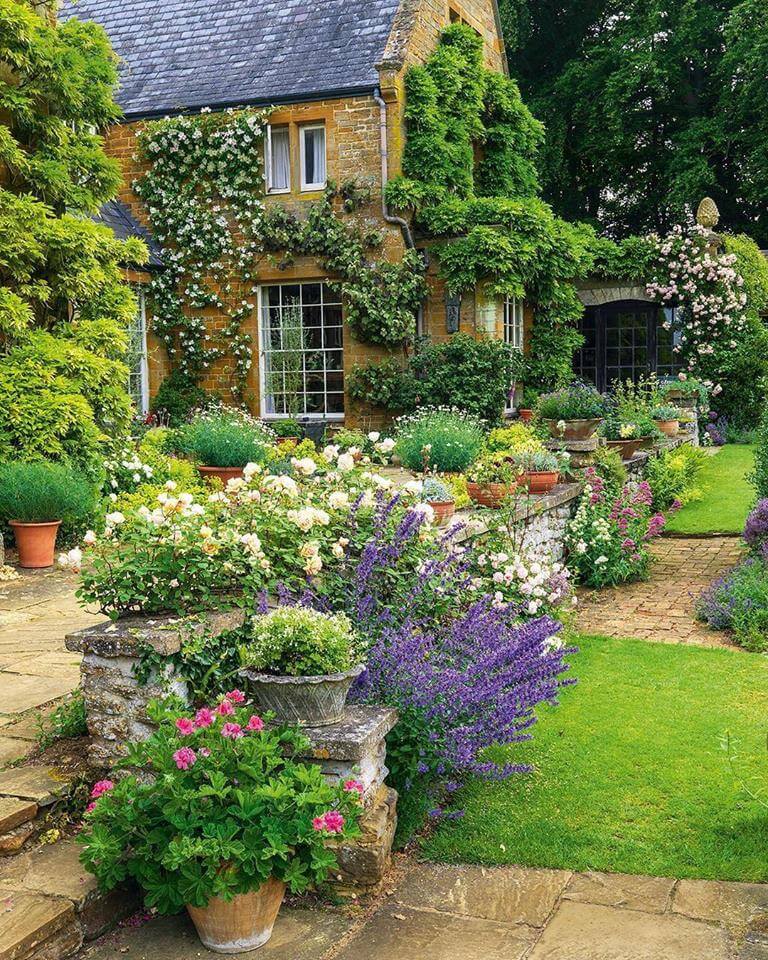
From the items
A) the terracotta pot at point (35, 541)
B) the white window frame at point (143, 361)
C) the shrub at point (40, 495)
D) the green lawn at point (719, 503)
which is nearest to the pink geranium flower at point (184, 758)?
the terracotta pot at point (35, 541)

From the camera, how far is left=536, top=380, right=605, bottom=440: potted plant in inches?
414

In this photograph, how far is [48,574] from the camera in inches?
303

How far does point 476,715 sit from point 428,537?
1045 mm

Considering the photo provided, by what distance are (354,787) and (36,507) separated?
5.24 meters

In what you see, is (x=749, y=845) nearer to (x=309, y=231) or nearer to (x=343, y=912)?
(x=343, y=912)

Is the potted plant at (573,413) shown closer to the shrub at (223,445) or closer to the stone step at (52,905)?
the shrub at (223,445)

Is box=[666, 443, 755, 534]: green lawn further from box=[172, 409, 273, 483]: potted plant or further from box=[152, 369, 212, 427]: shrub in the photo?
box=[152, 369, 212, 427]: shrub

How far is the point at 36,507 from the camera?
7.93 meters

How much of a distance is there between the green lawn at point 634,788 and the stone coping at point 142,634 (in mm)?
1318

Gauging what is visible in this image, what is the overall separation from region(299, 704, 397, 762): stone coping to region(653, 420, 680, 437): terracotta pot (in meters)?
11.4

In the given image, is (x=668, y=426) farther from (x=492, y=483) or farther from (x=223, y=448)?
(x=492, y=483)

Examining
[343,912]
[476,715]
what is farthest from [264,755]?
[476,715]

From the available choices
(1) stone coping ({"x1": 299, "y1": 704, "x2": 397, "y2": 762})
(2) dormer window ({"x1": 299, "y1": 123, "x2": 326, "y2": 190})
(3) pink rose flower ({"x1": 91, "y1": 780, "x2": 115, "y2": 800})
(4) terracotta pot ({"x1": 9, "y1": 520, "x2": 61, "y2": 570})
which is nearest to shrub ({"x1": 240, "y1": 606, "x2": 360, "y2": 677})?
(1) stone coping ({"x1": 299, "y1": 704, "x2": 397, "y2": 762})

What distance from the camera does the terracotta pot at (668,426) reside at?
14.4 meters
